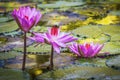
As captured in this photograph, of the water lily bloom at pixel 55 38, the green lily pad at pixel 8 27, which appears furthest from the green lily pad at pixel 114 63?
the green lily pad at pixel 8 27

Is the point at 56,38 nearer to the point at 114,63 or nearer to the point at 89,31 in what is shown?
the point at 114,63

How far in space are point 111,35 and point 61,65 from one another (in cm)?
81

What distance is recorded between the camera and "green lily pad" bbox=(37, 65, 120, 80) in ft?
5.00

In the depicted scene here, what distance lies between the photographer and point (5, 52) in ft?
6.65

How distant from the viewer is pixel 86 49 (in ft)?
5.84

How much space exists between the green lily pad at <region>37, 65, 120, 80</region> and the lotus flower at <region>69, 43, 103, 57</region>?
146 millimetres

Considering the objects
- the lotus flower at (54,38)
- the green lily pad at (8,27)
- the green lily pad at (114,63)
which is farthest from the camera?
the green lily pad at (8,27)

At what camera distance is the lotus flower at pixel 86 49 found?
1.77 meters

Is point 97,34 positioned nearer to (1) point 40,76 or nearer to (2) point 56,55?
(2) point 56,55

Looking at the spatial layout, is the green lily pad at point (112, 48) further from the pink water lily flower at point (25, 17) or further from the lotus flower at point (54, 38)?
the pink water lily flower at point (25, 17)

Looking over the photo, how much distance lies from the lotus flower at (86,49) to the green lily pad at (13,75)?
38 centimetres

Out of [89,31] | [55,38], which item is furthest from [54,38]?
[89,31]

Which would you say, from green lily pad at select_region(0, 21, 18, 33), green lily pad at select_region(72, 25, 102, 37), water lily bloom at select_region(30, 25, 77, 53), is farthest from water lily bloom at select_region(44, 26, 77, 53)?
green lily pad at select_region(0, 21, 18, 33)

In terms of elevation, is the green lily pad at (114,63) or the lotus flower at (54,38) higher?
the lotus flower at (54,38)
